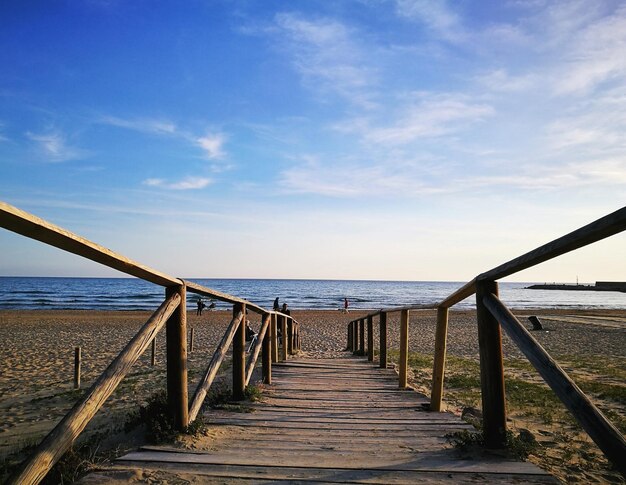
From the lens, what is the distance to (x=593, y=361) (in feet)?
38.1

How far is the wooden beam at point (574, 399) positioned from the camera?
1775 millimetres

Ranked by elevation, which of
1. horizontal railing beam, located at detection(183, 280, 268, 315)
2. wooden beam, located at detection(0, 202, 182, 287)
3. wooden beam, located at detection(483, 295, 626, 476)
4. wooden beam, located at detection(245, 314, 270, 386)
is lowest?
wooden beam, located at detection(245, 314, 270, 386)

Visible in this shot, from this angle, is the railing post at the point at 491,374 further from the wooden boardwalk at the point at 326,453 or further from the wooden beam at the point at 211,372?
the wooden beam at the point at 211,372

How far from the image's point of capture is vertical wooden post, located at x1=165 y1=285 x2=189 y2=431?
10.1 feet

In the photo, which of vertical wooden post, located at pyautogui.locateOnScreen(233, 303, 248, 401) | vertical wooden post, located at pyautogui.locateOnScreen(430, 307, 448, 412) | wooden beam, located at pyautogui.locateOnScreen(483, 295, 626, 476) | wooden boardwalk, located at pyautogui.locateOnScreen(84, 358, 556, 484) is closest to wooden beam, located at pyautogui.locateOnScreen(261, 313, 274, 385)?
wooden boardwalk, located at pyautogui.locateOnScreen(84, 358, 556, 484)

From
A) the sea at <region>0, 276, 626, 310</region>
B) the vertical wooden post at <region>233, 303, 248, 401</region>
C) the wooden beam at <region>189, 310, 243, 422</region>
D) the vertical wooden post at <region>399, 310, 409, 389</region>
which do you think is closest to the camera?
the wooden beam at <region>189, 310, 243, 422</region>

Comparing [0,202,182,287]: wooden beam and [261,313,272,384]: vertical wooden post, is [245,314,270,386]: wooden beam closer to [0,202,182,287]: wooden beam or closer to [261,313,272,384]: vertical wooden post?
[261,313,272,384]: vertical wooden post

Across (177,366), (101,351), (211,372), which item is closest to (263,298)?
(101,351)

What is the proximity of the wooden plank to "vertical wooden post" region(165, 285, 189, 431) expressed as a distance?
27 centimetres

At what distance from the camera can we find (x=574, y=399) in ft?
6.68

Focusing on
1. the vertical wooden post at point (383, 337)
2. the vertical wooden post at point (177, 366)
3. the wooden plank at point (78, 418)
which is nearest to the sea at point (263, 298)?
the vertical wooden post at point (383, 337)

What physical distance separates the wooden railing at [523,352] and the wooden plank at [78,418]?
6.85 feet

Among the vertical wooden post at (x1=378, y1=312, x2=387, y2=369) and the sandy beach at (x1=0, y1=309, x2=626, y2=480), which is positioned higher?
the vertical wooden post at (x1=378, y1=312, x2=387, y2=369)

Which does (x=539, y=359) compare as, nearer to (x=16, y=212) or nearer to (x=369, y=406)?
(x=16, y=212)
